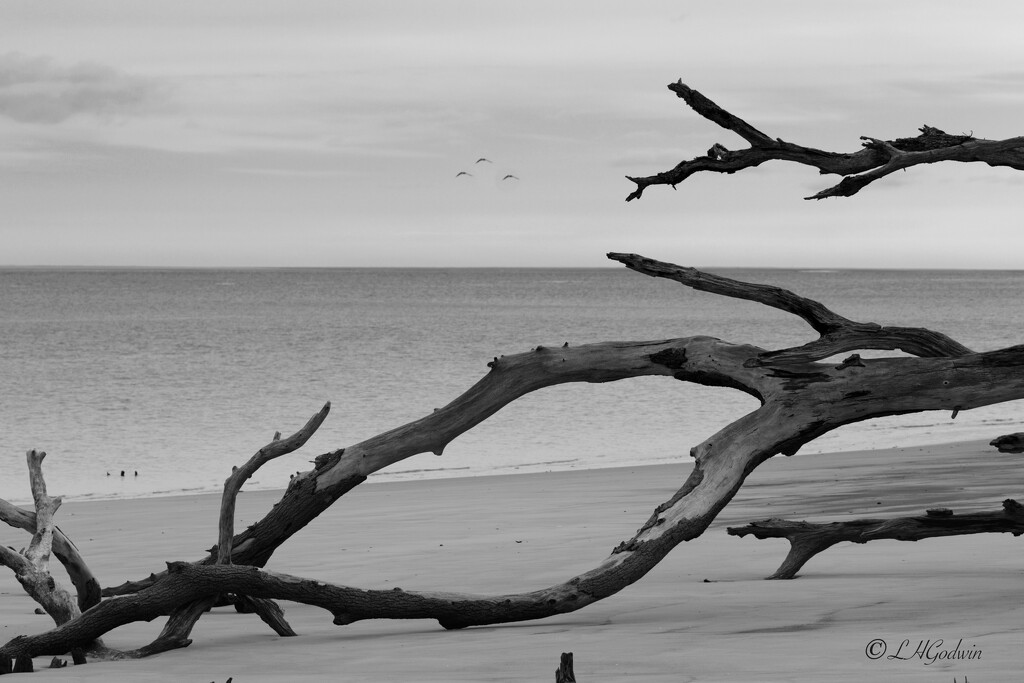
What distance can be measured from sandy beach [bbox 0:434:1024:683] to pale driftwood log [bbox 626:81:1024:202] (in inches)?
77.8

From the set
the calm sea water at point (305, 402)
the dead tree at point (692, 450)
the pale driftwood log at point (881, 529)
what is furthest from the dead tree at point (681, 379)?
the calm sea water at point (305, 402)

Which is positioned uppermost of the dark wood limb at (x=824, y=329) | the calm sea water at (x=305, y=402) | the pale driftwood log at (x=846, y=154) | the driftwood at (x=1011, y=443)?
the pale driftwood log at (x=846, y=154)

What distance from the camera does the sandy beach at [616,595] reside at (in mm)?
4277

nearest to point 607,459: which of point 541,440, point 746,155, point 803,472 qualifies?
point 541,440

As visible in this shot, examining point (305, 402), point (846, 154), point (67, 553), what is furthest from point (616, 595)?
point (305, 402)

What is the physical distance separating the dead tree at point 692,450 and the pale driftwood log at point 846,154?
1.80 feet

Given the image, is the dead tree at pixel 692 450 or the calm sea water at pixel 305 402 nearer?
the dead tree at pixel 692 450

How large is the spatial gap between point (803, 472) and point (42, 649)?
8.90 m

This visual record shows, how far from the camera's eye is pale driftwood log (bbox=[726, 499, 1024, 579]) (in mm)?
5773

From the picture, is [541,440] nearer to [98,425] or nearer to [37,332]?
[98,425]

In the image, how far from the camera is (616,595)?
6129 millimetres

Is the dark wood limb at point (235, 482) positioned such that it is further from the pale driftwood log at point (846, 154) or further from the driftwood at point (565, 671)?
the driftwood at point (565, 671)

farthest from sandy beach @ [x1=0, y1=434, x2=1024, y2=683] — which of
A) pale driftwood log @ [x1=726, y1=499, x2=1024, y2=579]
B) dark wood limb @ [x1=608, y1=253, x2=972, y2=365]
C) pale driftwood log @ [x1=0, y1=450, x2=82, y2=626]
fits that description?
dark wood limb @ [x1=608, y1=253, x2=972, y2=365]

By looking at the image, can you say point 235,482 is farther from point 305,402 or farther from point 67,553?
point 305,402
